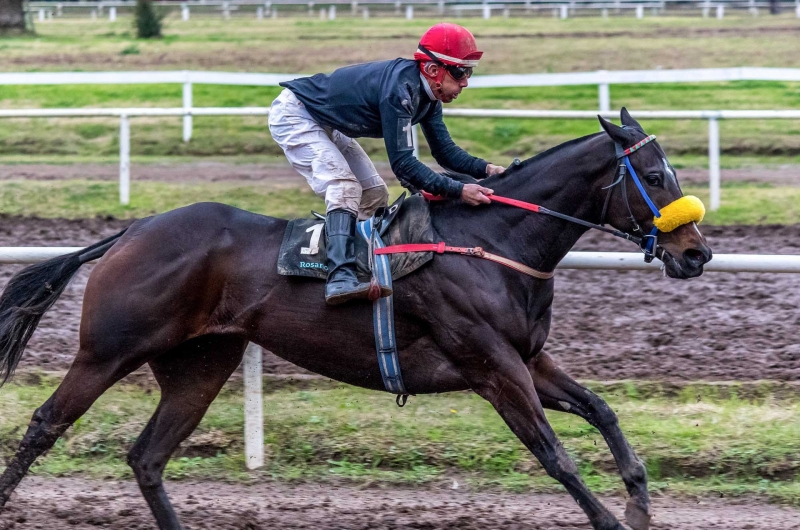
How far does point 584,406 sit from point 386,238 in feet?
3.90

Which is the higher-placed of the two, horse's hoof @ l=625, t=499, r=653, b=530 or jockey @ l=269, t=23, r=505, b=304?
jockey @ l=269, t=23, r=505, b=304

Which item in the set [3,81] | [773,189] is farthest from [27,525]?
[3,81]

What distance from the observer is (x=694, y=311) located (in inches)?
292

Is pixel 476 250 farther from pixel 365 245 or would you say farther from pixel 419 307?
pixel 365 245

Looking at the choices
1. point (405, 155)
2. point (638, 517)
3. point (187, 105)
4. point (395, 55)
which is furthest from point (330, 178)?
point (395, 55)

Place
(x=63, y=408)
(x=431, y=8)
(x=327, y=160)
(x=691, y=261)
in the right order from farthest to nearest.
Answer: (x=431, y=8), (x=327, y=160), (x=63, y=408), (x=691, y=261)

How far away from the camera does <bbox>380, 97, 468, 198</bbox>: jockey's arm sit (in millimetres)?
4578

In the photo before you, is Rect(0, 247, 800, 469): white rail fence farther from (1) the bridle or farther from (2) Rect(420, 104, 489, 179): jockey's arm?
(1) the bridle

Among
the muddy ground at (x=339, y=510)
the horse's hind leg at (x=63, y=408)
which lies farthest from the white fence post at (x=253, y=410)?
the horse's hind leg at (x=63, y=408)

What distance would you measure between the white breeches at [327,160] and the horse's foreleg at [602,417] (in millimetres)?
1150

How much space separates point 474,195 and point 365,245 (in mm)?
541

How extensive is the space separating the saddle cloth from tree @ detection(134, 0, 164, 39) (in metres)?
23.3

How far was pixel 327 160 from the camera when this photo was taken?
193 inches

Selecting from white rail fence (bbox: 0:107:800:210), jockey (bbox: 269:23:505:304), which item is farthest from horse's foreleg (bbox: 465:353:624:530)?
white rail fence (bbox: 0:107:800:210)
